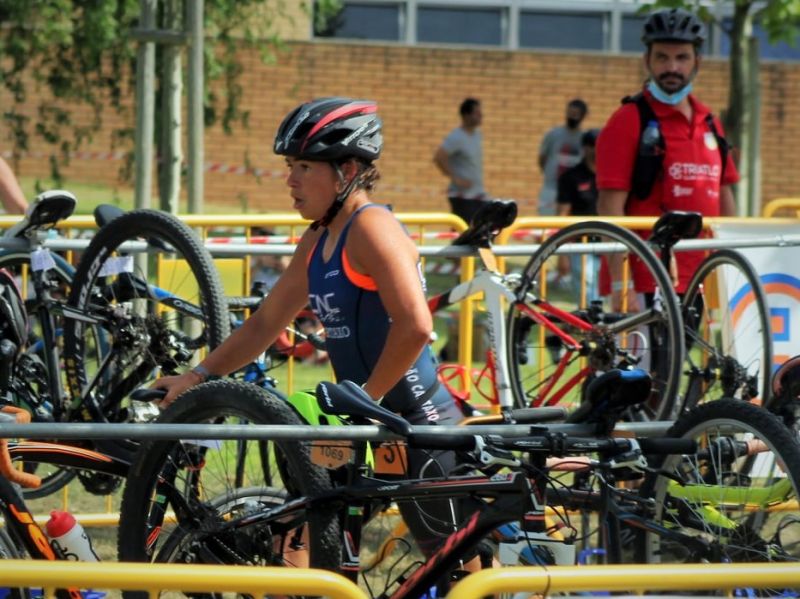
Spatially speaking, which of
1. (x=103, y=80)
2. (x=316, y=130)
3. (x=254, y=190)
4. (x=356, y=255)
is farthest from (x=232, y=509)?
(x=254, y=190)

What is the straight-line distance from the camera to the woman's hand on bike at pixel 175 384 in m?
4.56

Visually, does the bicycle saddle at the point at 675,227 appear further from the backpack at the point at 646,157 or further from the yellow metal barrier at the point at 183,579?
the yellow metal barrier at the point at 183,579

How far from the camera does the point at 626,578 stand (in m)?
2.93

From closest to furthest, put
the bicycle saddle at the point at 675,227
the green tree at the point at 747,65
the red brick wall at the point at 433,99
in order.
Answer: the bicycle saddle at the point at 675,227 → the green tree at the point at 747,65 → the red brick wall at the point at 433,99

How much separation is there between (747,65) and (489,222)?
6.81 m

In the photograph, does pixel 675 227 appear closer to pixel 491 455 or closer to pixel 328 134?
pixel 328 134

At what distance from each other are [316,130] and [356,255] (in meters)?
0.39

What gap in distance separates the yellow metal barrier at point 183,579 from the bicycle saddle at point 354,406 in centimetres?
75

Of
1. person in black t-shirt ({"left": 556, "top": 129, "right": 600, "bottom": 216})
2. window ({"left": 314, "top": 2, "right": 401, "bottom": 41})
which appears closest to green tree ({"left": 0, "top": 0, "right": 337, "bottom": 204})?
person in black t-shirt ({"left": 556, "top": 129, "right": 600, "bottom": 216})

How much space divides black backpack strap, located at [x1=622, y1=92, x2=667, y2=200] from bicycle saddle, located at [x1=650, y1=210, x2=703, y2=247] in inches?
22.9

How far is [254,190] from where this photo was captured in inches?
881

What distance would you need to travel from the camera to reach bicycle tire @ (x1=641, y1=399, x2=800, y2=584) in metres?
4.17

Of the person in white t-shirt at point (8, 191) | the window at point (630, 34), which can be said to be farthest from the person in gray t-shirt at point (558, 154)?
the person in white t-shirt at point (8, 191)

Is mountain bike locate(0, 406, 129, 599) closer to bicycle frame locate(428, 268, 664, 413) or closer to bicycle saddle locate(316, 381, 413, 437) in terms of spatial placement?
bicycle saddle locate(316, 381, 413, 437)
